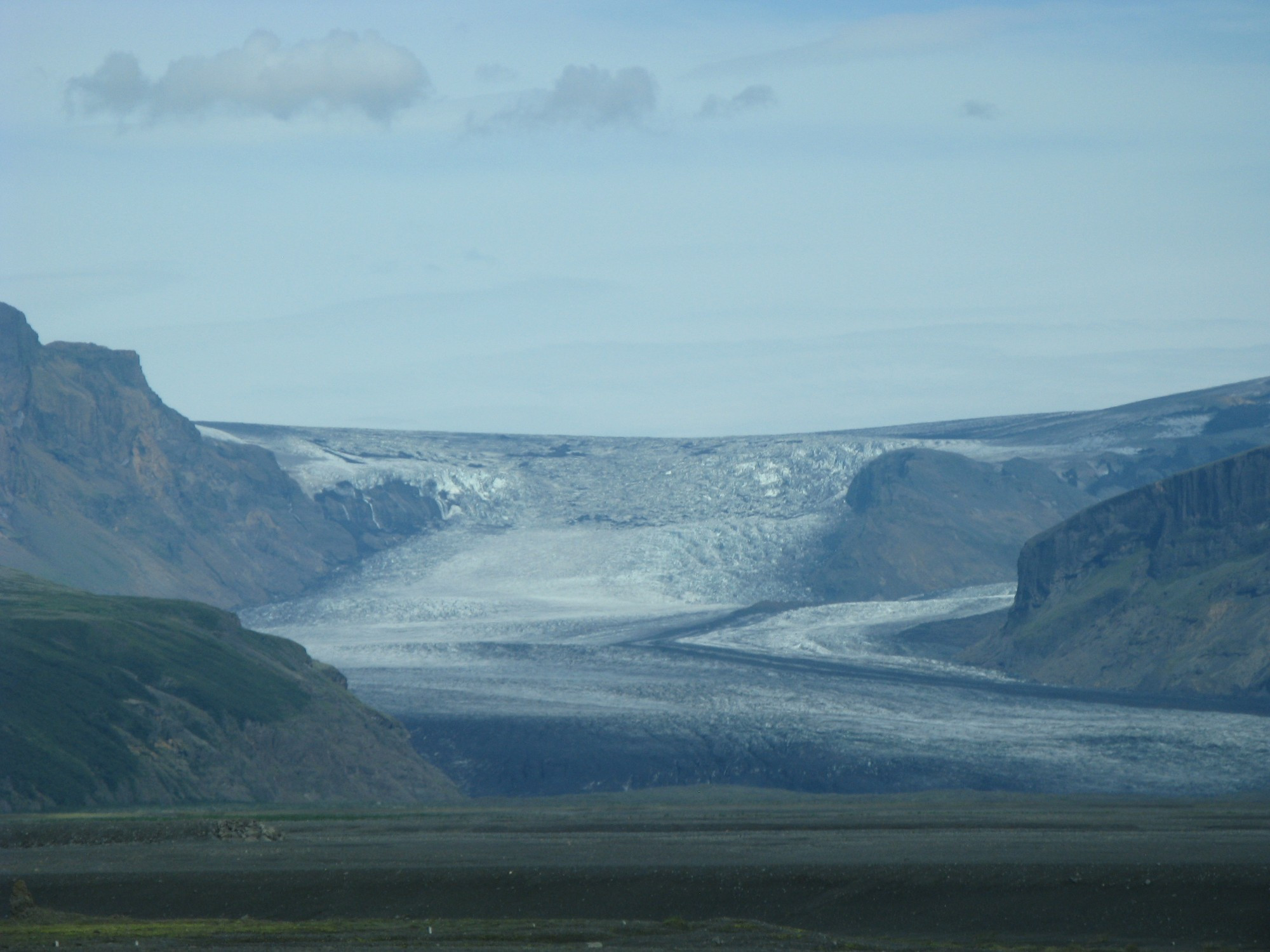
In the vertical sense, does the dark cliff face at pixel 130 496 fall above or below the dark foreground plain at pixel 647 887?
above

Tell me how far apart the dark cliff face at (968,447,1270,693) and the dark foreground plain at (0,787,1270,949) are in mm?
41989

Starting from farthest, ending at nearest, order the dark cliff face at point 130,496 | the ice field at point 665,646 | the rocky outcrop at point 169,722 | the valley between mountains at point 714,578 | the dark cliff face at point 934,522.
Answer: the dark cliff face at point 934,522 → the dark cliff face at point 130,496 → the valley between mountains at point 714,578 → the ice field at point 665,646 → the rocky outcrop at point 169,722

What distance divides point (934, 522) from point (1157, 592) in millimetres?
57125

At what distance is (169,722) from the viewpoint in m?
54.9

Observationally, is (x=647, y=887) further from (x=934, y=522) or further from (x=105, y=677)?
(x=934, y=522)

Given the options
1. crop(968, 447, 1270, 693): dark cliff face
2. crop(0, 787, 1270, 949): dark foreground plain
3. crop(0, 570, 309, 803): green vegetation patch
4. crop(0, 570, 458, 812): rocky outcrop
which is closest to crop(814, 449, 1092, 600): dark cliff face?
crop(968, 447, 1270, 693): dark cliff face

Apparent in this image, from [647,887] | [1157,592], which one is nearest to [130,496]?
[1157,592]

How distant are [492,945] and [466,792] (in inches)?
1603

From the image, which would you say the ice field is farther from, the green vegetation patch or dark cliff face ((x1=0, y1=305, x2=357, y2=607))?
the green vegetation patch

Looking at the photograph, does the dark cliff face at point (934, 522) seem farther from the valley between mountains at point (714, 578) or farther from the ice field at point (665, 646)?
the ice field at point (665, 646)

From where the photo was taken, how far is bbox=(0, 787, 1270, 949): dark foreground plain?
25.0 metres

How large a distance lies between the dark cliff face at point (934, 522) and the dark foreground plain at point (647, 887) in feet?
332

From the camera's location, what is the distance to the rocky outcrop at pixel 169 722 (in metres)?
50.2

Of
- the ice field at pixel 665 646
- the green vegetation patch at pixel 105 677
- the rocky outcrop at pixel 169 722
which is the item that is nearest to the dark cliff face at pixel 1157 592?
the ice field at pixel 665 646
